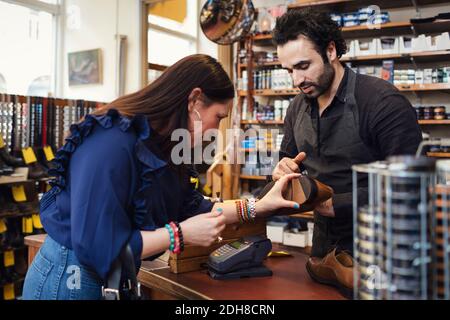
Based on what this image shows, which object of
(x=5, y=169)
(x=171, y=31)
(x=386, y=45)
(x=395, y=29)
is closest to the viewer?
(x=5, y=169)

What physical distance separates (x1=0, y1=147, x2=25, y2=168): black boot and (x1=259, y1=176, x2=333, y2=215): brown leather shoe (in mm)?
2825

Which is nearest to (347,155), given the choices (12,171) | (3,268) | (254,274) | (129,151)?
Answer: (254,274)

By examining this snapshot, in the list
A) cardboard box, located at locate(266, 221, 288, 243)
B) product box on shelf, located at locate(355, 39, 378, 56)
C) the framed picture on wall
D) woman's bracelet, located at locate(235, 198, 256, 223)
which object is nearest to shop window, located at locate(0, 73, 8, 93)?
the framed picture on wall

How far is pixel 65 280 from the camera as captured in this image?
4.34 feet

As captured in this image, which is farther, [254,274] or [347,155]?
[347,155]

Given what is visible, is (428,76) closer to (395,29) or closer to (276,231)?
(395,29)

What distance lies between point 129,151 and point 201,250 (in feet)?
2.11

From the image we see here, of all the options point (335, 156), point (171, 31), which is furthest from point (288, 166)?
point (171, 31)

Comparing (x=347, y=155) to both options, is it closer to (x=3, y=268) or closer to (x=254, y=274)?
(x=254, y=274)

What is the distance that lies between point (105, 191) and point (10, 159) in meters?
2.92

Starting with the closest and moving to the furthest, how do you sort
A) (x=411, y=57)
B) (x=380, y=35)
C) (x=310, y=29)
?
1. (x=310, y=29)
2. (x=411, y=57)
3. (x=380, y=35)

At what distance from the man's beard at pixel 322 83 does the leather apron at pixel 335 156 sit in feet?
0.28

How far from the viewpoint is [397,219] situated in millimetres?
844
